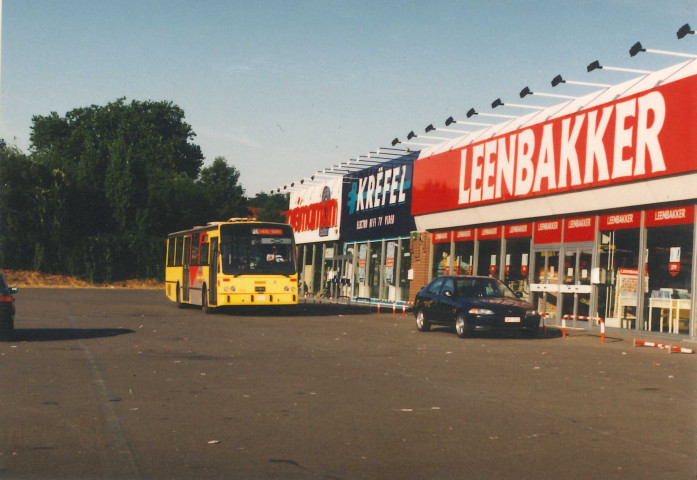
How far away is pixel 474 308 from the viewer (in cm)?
2123

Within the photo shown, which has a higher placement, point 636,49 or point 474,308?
point 636,49

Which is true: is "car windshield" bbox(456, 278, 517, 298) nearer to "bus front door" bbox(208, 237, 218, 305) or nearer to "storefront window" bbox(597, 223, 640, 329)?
"storefront window" bbox(597, 223, 640, 329)

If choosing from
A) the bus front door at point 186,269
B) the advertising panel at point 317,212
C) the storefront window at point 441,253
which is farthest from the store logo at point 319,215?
the bus front door at point 186,269

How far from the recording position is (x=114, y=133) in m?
79.6

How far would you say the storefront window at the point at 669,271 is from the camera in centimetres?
2245

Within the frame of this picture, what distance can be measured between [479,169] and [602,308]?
27.3 feet

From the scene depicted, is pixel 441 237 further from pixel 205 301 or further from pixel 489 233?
pixel 205 301

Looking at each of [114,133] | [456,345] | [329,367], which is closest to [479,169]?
[456,345]

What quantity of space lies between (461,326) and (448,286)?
1.74 metres

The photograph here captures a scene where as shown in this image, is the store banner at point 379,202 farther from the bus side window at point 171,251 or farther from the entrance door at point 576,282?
the entrance door at point 576,282

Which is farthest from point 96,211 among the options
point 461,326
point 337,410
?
point 337,410

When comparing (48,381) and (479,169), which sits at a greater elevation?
(479,169)

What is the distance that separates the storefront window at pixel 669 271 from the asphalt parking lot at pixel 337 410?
14.1 ft

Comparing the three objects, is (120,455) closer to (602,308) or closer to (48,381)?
(48,381)
